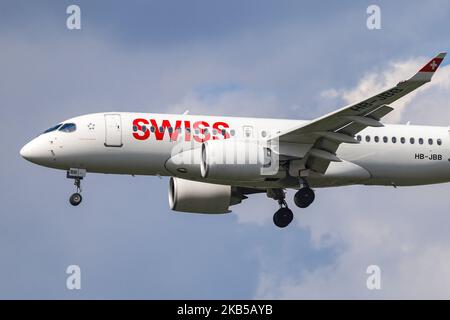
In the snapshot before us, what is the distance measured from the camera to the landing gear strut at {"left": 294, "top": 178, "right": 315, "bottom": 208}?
178 feet

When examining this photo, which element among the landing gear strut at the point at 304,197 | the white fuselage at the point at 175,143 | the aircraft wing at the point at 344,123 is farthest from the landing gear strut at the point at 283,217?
the aircraft wing at the point at 344,123

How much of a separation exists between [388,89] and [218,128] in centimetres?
853

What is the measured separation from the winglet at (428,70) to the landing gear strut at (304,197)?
27.1 ft

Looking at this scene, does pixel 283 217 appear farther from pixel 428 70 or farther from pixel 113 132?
pixel 428 70

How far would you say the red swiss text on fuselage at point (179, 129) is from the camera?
5372cm

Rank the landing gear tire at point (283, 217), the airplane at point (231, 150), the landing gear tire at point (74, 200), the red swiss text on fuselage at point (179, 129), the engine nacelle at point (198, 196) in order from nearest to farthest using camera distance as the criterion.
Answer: the airplane at point (231, 150) → the red swiss text on fuselage at point (179, 129) → the landing gear tire at point (74, 200) → the landing gear tire at point (283, 217) → the engine nacelle at point (198, 196)

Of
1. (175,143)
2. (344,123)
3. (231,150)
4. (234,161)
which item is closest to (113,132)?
(175,143)

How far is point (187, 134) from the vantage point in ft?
178

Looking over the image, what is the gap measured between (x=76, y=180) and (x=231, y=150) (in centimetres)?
681

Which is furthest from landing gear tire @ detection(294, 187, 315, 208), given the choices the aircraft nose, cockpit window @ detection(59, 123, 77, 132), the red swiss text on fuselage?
the aircraft nose

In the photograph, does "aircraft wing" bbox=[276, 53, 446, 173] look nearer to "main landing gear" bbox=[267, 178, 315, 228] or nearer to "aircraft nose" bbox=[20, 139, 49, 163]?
"main landing gear" bbox=[267, 178, 315, 228]

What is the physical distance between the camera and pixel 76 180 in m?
54.1

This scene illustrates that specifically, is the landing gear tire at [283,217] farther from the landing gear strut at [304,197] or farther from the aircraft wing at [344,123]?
the aircraft wing at [344,123]

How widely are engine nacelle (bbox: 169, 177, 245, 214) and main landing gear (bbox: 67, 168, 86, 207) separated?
5.42 meters
